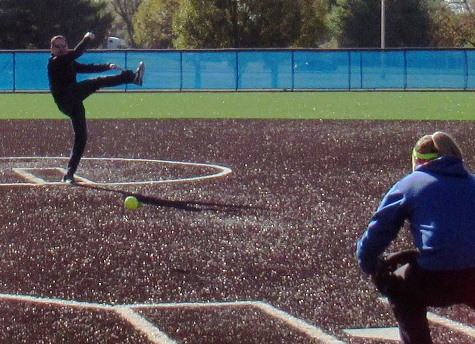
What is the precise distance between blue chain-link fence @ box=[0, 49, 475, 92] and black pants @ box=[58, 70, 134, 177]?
31345 millimetres

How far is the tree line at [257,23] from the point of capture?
71.6m

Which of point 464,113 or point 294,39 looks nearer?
point 464,113

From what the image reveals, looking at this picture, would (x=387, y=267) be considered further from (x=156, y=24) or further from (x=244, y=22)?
(x=156, y=24)

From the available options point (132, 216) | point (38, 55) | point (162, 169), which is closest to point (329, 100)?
point (38, 55)

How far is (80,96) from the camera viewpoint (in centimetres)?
1656

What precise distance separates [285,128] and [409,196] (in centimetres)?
2159

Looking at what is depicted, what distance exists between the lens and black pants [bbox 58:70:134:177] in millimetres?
16438

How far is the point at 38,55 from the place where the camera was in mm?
48125

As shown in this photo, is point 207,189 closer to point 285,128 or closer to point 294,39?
point 285,128

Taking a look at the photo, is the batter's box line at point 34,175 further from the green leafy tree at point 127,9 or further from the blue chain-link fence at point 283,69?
the green leafy tree at point 127,9

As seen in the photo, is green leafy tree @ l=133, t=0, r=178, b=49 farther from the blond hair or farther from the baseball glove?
the baseball glove

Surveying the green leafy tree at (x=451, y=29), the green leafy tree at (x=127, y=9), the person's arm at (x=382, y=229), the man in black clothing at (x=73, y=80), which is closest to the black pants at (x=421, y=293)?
the person's arm at (x=382, y=229)

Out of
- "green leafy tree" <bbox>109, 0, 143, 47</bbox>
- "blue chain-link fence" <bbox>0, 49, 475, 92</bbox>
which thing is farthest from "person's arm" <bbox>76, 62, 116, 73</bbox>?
"green leafy tree" <bbox>109, 0, 143, 47</bbox>

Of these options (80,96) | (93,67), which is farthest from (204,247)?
(80,96)
